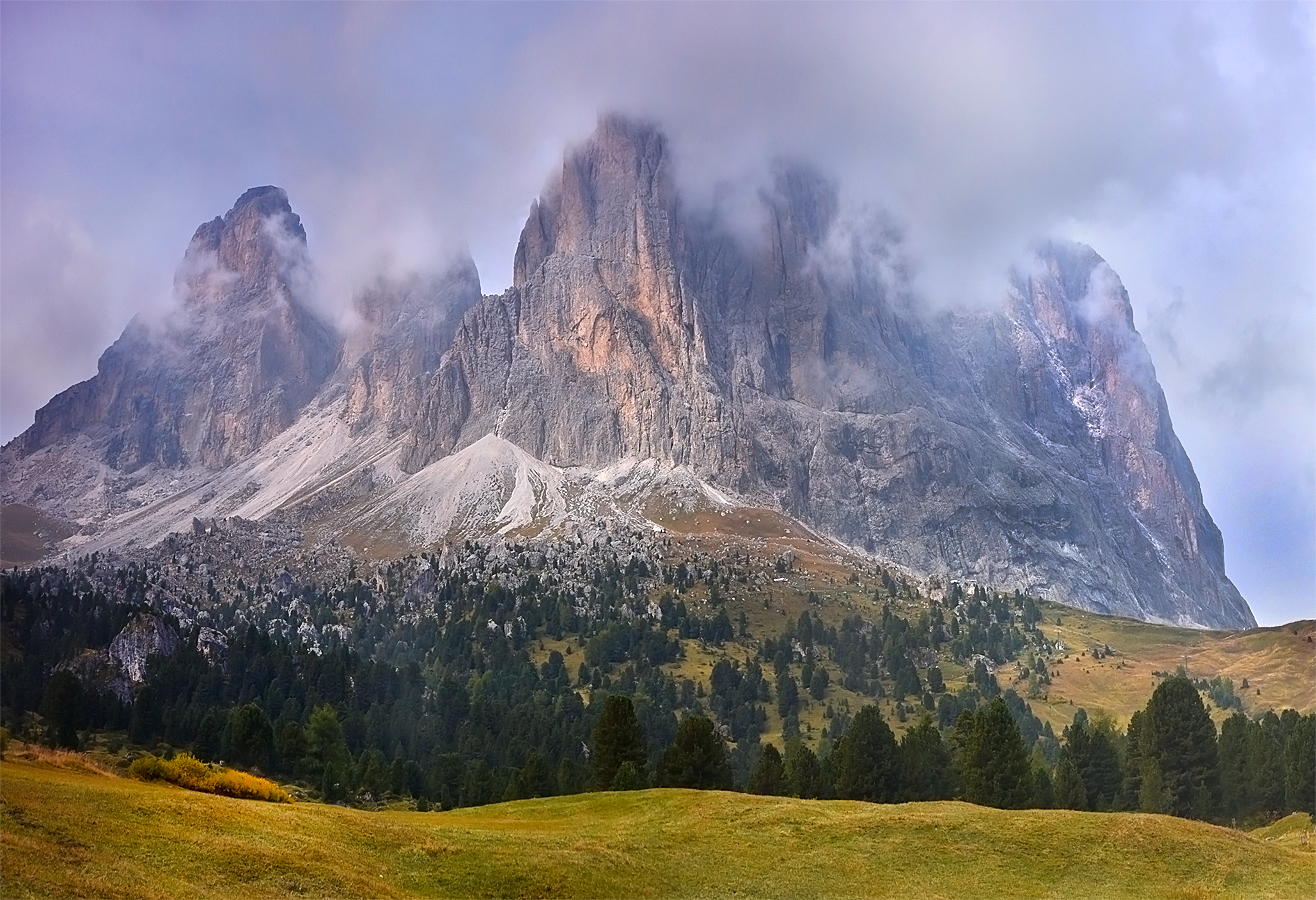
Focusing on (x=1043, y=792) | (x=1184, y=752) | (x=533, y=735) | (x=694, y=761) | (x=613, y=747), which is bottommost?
(x=1043, y=792)

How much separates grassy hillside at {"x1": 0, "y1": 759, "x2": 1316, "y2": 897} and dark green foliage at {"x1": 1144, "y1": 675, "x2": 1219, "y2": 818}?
4572 cm

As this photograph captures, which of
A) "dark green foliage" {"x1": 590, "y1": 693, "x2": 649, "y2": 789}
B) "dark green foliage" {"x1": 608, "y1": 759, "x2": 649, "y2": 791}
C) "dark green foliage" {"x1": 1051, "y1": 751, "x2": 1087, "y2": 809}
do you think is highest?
"dark green foliage" {"x1": 590, "y1": 693, "x2": 649, "y2": 789}

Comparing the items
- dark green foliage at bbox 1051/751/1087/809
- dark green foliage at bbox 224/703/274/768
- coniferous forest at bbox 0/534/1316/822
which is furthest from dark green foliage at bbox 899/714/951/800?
dark green foliage at bbox 224/703/274/768

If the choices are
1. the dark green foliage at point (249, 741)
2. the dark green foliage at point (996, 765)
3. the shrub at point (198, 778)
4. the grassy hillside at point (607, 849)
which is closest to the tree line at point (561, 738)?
the dark green foliage at point (996, 765)

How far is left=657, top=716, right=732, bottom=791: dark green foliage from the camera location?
86.7 metres

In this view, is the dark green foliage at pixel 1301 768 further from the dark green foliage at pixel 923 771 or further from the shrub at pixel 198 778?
the shrub at pixel 198 778

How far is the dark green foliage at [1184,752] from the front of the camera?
9881cm

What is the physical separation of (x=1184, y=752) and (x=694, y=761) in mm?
48550

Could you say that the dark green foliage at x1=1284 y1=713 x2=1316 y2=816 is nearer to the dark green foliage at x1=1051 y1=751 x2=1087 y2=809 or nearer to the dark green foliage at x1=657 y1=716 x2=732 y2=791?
the dark green foliage at x1=1051 y1=751 x2=1087 y2=809

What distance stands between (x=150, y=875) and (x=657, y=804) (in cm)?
3382

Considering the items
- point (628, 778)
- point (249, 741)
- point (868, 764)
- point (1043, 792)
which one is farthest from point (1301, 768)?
point (249, 741)

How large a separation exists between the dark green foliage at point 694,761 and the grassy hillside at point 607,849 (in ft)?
73.8

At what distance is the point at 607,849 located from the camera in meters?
47.0

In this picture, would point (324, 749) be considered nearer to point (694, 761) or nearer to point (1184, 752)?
point (694, 761)
